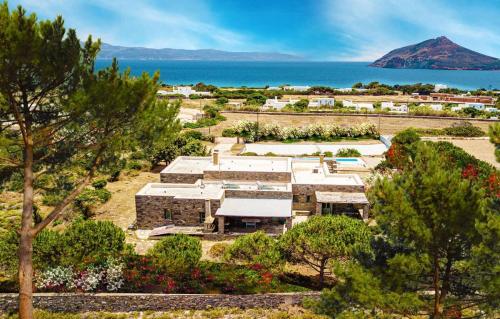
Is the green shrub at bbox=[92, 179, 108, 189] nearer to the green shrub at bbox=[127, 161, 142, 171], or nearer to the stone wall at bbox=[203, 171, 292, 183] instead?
the green shrub at bbox=[127, 161, 142, 171]

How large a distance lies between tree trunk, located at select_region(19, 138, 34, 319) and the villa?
36.4 ft

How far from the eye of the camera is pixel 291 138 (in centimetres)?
5034

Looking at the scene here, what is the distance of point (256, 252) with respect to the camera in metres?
16.4

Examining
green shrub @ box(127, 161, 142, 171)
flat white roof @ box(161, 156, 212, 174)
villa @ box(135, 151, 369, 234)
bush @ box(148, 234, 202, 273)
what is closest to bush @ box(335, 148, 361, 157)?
villa @ box(135, 151, 369, 234)

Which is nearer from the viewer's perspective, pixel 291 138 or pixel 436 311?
pixel 436 311

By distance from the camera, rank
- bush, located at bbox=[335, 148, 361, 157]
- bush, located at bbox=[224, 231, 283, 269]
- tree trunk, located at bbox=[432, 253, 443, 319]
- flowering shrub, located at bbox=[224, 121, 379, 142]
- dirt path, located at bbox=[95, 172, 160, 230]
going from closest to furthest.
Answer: tree trunk, located at bbox=[432, 253, 443, 319] → bush, located at bbox=[224, 231, 283, 269] → dirt path, located at bbox=[95, 172, 160, 230] → bush, located at bbox=[335, 148, 361, 157] → flowering shrub, located at bbox=[224, 121, 379, 142]

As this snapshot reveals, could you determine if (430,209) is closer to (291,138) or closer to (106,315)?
(106,315)

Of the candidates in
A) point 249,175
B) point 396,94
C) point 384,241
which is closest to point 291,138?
point 249,175

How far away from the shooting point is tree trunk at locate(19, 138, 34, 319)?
1165 cm

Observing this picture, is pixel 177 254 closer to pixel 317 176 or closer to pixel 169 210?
pixel 169 210

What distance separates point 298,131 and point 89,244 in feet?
123

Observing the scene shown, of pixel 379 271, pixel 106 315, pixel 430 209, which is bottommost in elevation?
pixel 106 315

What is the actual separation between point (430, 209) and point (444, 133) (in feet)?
155

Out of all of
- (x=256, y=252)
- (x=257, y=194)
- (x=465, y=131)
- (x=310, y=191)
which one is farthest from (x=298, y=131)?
(x=256, y=252)
